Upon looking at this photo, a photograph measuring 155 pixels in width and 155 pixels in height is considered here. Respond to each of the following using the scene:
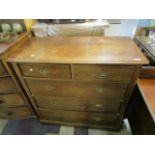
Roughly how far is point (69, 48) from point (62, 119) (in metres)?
0.85

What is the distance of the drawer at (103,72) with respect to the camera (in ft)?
2.79

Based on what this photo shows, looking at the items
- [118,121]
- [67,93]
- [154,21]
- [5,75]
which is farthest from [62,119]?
[154,21]

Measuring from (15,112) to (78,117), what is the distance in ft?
2.60

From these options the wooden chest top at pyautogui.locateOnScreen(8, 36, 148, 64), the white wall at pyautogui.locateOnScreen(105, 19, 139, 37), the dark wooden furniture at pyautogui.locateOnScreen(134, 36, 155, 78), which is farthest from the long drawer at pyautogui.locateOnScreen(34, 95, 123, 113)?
the white wall at pyautogui.locateOnScreen(105, 19, 139, 37)

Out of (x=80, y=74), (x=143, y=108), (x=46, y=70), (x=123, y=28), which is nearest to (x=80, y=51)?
(x=80, y=74)

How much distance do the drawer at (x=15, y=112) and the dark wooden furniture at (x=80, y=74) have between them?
26 cm

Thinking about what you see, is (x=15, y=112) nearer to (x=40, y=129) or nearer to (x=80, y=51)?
(x=40, y=129)

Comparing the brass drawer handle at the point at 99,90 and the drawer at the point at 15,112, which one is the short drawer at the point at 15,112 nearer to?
the drawer at the point at 15,112

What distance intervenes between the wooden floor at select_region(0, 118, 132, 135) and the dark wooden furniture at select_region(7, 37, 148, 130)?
182 mm

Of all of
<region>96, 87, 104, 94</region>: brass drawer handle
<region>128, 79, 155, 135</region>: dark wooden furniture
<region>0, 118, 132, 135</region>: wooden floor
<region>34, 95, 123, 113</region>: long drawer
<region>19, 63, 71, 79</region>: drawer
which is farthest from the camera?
<region>0, 118, 132, 135</region>: wooden floor

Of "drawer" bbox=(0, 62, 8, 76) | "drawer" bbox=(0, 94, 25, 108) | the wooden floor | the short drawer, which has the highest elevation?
"drawer" bbox=(0, 62, 8, 76)

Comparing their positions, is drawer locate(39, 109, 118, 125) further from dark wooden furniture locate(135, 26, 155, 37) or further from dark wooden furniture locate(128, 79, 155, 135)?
dark wooden furniture locate(135, 26, 155, 37)

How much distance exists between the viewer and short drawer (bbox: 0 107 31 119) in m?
1.46

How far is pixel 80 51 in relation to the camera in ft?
3.15
